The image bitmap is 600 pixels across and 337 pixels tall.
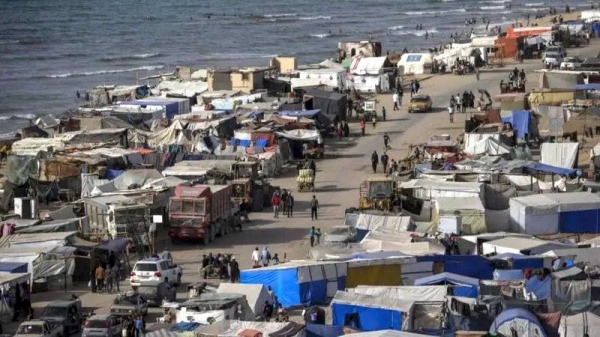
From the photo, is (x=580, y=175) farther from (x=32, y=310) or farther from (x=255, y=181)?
(x=32, y=310)

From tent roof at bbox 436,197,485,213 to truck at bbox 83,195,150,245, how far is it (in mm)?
7045

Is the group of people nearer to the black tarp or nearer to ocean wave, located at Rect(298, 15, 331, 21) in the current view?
the black tarp

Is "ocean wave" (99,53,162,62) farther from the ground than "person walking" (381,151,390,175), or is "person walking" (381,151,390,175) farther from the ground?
"ocean wave" (99,53,162,62)

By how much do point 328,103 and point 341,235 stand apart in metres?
22.0

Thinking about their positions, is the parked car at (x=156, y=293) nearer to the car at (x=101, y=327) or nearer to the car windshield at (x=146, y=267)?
the car windshield at (x=146, y=267)

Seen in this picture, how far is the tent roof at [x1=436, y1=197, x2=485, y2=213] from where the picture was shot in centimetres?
3428

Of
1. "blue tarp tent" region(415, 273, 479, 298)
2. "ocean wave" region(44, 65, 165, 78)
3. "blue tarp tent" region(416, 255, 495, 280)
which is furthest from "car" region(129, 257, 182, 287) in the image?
"ocean wave" region(44, 65, 165, 78)

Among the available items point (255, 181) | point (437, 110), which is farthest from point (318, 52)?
point (255, 181)

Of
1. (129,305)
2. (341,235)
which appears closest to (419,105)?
(341,235)

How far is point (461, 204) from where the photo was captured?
34438 mm

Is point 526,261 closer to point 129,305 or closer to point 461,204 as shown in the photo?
point 461,204

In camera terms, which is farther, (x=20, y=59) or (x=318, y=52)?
(x=20, y=59)

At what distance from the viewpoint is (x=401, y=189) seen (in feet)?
120

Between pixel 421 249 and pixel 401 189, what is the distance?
608cm
